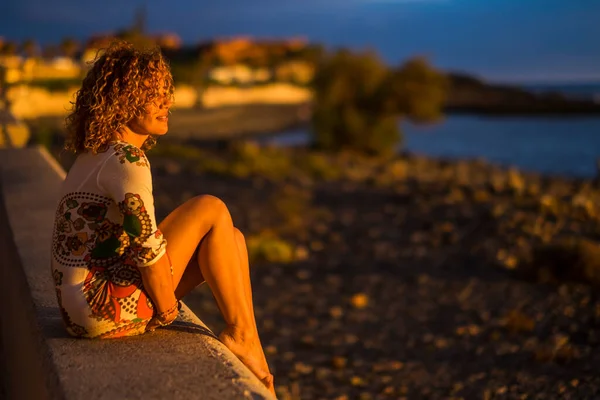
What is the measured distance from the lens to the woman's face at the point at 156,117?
2.56 metres

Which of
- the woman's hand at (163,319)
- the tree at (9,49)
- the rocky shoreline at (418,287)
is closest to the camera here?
the woman's hand at (163,319)

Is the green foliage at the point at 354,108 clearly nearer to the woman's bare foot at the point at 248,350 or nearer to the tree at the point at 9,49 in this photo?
the tree at the point at 9,49

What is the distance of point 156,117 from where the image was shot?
102 inches

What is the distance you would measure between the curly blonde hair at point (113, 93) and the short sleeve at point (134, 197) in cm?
12

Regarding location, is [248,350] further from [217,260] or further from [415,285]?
[415,285]

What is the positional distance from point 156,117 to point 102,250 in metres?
0.49

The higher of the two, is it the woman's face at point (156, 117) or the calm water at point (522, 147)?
the woman's face at point (156, 117)

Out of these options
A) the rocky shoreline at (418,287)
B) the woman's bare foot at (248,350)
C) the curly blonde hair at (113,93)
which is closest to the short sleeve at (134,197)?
the curly blonde hair at (113,93)

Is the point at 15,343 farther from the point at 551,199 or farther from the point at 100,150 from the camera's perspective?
the point at 551,199

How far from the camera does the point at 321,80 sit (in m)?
22.9

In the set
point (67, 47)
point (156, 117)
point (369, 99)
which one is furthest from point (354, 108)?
point (156, 117)

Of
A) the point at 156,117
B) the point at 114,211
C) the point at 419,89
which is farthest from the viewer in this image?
the point at 419,89

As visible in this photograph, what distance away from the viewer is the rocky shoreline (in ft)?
16.0

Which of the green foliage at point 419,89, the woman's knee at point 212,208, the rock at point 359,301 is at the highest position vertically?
the woman's knee at point 212,208
